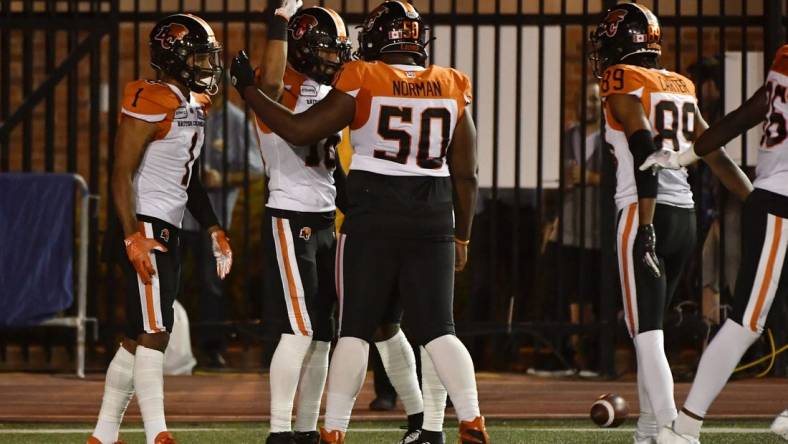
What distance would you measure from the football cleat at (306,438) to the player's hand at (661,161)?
1782 mm

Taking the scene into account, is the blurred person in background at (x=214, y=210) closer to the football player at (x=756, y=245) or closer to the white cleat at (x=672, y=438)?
the white cleat at (x=672, y=438)

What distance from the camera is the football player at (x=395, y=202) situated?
5.72 metres

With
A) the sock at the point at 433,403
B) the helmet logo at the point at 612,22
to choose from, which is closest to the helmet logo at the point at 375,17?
the helmet logo at the point at 612,22

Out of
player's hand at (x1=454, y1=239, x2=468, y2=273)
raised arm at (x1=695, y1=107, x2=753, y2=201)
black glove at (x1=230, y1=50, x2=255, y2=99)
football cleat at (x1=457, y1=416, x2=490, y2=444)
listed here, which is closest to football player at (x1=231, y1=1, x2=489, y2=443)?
football cleat at (x1=457, y1=416, x2=490, y2=444)

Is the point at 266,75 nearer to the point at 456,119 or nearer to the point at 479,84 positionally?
the point at 456,119

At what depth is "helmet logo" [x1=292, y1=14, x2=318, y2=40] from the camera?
6484 millimetres

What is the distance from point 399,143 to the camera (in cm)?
573

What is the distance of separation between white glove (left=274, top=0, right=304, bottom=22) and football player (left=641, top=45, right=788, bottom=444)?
1.65 meters

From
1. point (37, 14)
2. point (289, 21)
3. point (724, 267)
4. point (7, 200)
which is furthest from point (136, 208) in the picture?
point (724, 267)

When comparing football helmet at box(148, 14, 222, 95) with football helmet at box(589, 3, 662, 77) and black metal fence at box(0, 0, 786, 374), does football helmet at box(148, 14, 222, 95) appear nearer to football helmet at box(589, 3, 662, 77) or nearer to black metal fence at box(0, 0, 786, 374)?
football helmet at box(589, 3, 662, 77)

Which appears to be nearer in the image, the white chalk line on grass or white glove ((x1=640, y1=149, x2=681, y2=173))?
white glove ((x1=640, y1=149, x2=681, y2=173))

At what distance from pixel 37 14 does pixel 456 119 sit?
5666mm

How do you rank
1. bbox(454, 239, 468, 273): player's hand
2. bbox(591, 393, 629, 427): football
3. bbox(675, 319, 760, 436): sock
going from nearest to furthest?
1. bbox(675, 319, 760, 436): sock
2. bbox(454, 239, 468, 273): player's hand
3. bbox(591, 393, 629, 427): football

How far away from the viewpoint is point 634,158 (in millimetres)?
6176
